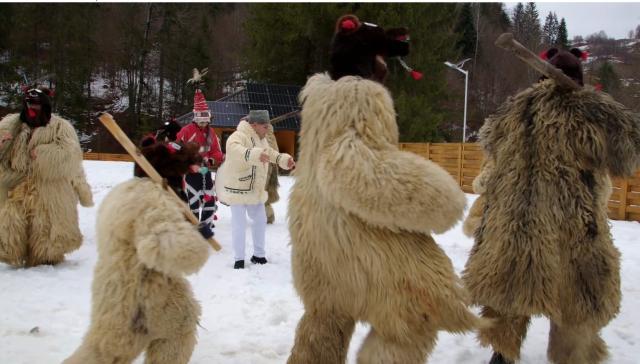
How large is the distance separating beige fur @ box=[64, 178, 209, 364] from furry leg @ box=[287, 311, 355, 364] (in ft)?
2.10

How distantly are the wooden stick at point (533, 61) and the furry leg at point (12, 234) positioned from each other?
497 centimetres

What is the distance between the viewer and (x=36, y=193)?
530 cm

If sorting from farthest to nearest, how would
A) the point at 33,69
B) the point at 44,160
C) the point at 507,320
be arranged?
the point at 33,69 → the point at 44,160 → the point at 507,320

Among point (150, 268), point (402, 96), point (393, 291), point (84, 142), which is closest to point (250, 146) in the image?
point (150, 268)

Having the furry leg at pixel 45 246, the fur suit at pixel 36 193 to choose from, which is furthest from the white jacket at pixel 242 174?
the furry leg at pixel 45 246

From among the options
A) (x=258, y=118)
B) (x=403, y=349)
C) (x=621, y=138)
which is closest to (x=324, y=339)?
(x=403, y=349)

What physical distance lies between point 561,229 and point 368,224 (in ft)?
4.33

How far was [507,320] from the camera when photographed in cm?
299

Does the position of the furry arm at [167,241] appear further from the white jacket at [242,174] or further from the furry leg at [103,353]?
the white jacket at [242,174]

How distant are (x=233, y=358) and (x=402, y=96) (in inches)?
678

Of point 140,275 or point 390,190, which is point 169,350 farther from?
point 390,190

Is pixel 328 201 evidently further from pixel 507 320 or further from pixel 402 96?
pixel 402 96

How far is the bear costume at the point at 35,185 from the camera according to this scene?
5.19 meters

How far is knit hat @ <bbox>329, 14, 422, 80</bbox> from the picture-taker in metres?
2.44
